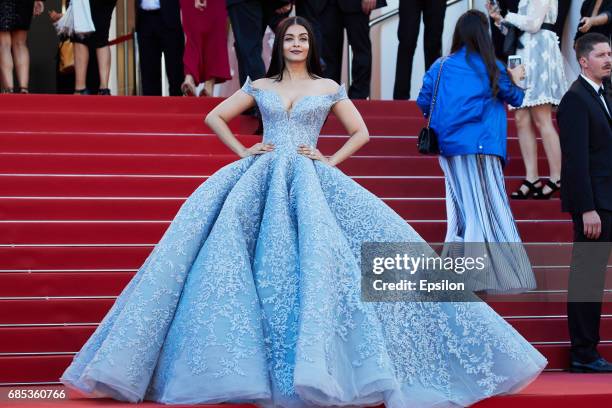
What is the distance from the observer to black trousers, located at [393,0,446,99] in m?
10.4

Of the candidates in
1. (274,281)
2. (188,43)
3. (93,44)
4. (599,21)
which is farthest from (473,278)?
(93,44)

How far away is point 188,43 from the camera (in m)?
10.8

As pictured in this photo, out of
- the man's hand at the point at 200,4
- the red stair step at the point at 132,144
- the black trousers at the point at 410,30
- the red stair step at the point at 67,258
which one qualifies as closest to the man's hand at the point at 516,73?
the red stair step at the point at 132,144

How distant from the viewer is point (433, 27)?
10.6 m

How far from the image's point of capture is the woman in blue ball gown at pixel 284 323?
5.16m

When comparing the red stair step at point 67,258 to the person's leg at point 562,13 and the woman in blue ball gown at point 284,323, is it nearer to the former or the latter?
the woman in blue ball gown at point 284,323

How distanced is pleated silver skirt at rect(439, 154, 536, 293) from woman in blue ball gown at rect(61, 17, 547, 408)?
1598 millimetres

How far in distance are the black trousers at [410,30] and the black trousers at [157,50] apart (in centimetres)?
216

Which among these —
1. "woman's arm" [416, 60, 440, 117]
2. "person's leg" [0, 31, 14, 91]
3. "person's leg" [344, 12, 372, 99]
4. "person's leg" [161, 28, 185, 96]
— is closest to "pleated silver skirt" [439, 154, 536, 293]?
"woman's arm" [416, 60, 440, 117]

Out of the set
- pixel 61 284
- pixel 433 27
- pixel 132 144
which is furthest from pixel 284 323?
pixel 433 27

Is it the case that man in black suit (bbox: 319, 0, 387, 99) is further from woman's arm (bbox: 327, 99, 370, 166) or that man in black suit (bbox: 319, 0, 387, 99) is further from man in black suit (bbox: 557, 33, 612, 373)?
woman's arm (bbox: 327, 99, 370, 166)

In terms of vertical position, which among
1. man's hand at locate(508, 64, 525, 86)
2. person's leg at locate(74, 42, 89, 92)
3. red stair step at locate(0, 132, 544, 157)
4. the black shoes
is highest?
person's leg at locate(74, 42, 89, 92)

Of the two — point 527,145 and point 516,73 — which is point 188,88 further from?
point 516,73

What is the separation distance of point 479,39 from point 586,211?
1.27m
